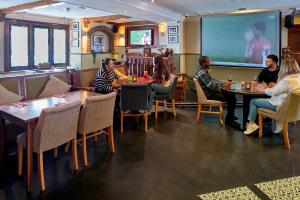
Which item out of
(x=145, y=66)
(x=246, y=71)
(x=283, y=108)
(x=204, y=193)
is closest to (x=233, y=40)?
(x=246, y=71)

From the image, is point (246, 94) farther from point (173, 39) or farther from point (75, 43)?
point (75, 43)

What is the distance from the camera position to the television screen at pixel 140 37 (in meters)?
9.78

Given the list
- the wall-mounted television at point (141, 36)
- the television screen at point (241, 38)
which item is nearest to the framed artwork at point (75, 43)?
the wall-mounted television at point (141, 36)

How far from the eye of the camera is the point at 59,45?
920cm

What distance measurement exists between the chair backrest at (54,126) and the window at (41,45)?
20.3ft

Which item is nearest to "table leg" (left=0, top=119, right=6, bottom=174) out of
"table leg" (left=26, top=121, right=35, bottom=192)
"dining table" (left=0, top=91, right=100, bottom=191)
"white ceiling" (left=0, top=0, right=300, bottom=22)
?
"dining table" (left=0, top=91, right=100, bottom=191)

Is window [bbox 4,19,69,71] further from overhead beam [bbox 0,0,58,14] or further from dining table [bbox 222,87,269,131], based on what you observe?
dining table [bbox 222,87,269,131]

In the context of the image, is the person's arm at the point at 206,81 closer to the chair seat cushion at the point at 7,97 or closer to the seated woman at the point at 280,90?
the seated woman at the point at 280,90

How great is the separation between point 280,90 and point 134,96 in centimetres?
226

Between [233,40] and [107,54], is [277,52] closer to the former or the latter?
[233,40]

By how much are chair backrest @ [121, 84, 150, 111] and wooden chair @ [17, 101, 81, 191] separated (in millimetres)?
1543

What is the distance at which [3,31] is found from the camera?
7.32m

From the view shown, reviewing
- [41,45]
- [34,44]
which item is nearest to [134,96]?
[34,44]

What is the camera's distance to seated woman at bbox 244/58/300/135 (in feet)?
12.9
